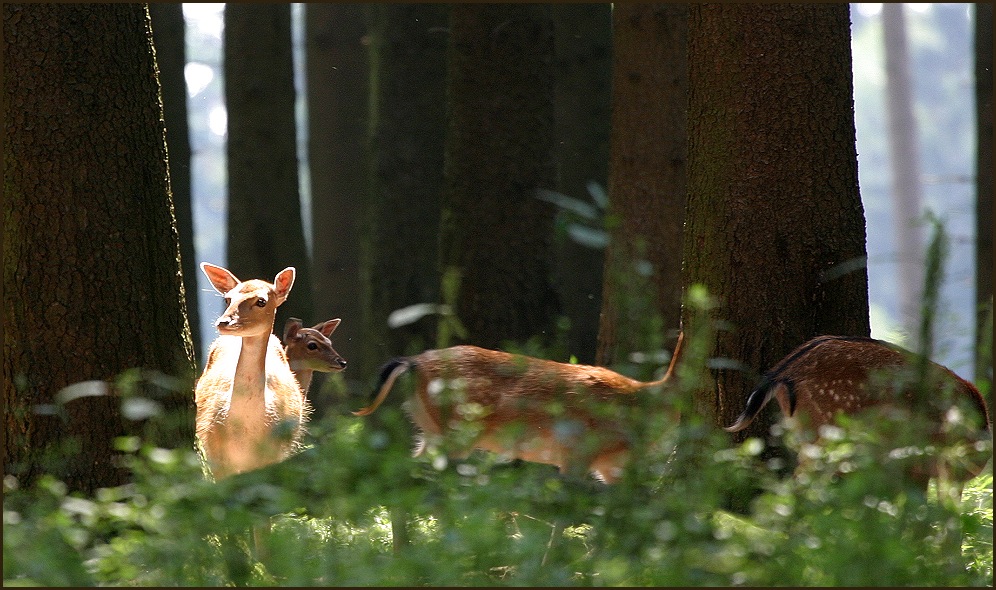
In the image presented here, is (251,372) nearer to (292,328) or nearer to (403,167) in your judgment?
(292,328)

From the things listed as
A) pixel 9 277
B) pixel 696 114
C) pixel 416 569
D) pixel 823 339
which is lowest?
pixel 416 569

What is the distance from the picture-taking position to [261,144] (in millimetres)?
12859

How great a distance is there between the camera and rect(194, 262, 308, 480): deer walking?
7086 millimetres

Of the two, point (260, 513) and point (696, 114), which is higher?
point (696, 114)

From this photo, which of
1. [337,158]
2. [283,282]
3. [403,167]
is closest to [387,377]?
[283,282]

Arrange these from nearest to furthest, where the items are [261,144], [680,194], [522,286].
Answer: [680,194] → [522,286] → [261,144]

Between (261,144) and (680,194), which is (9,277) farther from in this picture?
(261,144)

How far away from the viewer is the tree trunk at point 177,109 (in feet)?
39.7

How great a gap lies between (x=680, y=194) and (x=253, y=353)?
355 cm

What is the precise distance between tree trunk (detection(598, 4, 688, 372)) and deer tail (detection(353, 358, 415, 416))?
2259 mm

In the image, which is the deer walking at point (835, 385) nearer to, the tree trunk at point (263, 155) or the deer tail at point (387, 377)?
the deer tail at point (387, 377)

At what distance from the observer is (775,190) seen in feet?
22.2

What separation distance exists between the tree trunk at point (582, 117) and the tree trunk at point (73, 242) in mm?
7301

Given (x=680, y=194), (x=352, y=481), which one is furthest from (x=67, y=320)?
(x=680, y=194)
